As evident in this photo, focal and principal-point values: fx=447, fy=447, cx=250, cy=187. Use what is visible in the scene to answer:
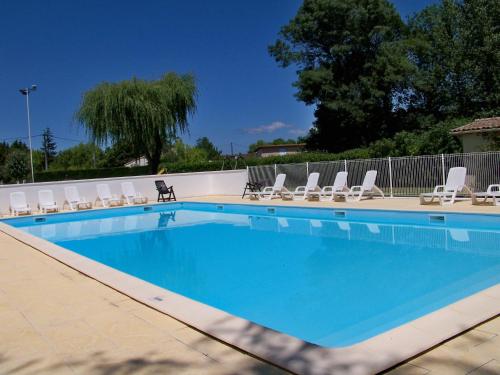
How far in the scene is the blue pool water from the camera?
5.00 meters

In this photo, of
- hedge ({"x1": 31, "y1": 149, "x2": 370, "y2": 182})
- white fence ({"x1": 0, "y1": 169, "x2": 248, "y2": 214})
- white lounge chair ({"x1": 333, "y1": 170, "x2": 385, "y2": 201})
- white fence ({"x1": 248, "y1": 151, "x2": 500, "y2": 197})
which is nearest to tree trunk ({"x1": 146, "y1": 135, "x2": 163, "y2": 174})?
hedge ({"x1": 31, "y1": 149, "x2": 370, "y2": 182})

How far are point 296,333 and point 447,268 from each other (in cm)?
329

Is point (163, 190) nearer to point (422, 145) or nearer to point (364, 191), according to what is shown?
point (364, 191)

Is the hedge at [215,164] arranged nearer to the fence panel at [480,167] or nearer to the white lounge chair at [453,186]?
the fence panel at [480,167]

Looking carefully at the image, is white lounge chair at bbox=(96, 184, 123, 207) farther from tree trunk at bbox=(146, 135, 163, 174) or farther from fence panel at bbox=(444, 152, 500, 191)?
fence panel at bbox=(444, 152, 500, 191)

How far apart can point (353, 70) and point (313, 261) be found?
24.4 metres

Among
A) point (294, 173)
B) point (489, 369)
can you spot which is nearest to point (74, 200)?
point (294, 173)

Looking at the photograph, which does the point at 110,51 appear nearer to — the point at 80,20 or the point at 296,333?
the point at 80,20

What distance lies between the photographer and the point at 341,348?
2.96m

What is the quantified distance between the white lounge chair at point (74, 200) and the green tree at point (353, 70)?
1659 centimetres

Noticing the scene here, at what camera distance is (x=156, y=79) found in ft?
91.8

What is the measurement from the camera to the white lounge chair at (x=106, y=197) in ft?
59.5

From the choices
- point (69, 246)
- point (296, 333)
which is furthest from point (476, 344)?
point (69, 246)

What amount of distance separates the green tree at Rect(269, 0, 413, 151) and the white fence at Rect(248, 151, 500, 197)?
1116cm
